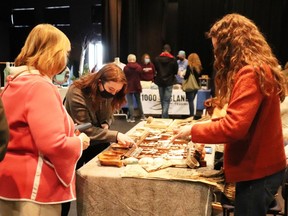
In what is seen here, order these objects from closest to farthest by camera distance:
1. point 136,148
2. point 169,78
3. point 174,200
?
point 174,200
point 136,148
point 169,78

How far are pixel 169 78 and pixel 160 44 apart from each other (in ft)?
13.7

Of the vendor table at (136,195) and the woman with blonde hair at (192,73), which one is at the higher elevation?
the vendor table at (136,195)

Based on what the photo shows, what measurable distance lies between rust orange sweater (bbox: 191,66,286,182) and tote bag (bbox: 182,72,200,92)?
16.7 ft

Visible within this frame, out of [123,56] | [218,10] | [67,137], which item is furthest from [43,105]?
[218,10]

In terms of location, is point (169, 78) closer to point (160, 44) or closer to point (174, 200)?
point (160, 44)

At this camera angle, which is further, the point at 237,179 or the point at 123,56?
the point at 123,56

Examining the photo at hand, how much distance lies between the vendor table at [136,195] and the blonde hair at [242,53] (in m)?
0.50

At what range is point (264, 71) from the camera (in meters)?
1.36

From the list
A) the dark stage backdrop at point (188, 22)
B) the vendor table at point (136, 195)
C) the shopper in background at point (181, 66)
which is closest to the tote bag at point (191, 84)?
the shopper in background at point (181, 66)

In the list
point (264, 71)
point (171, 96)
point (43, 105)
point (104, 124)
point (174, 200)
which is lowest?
point (171, 96)

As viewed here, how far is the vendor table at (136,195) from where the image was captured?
1652 millimetres

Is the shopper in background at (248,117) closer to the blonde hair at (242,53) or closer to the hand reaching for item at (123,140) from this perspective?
the blonde hair at (242,53)

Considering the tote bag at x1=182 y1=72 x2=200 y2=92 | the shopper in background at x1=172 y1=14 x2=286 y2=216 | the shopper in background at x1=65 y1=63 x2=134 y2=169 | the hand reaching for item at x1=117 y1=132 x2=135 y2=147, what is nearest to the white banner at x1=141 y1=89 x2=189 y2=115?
the tote bag at x1=182 y1=72 x2=200 y2=92

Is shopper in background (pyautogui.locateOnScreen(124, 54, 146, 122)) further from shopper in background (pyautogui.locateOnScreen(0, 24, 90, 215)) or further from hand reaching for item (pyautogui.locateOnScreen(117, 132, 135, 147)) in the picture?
shopper in background (pyautogui.locateOnScreen(0, 24, 90, 215))
